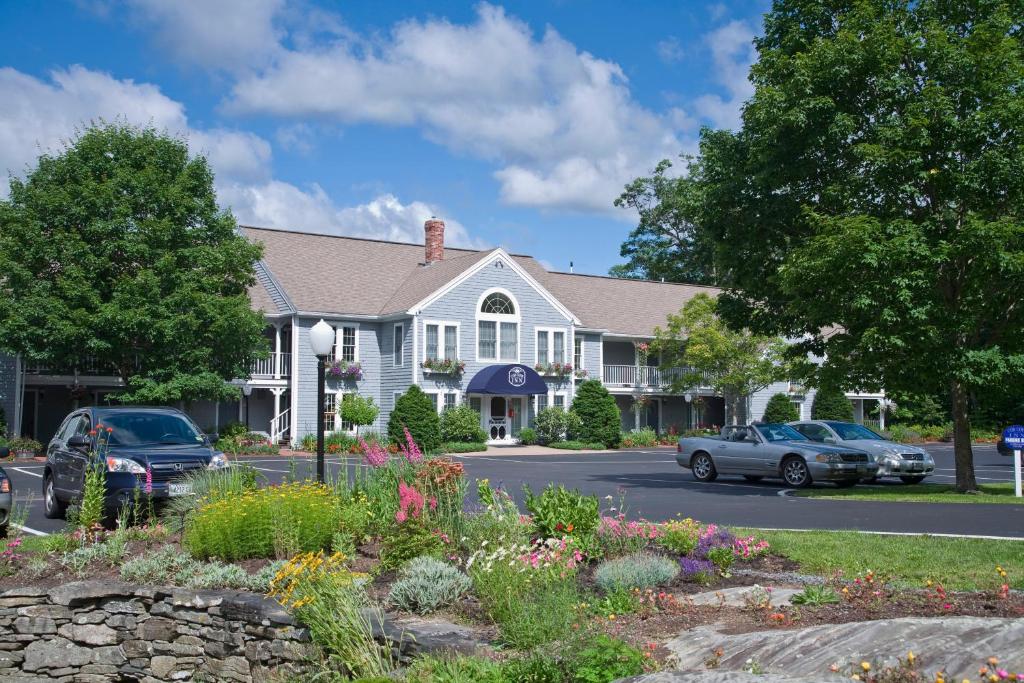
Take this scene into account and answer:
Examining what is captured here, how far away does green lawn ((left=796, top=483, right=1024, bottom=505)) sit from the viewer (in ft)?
55.3

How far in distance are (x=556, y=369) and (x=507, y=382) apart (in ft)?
11.5

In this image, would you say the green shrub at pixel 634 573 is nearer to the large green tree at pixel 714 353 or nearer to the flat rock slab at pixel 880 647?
the flat rock slab at pixel 880 647

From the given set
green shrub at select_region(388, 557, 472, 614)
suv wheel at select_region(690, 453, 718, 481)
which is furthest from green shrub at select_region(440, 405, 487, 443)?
green shrub at select_region(388, 557, 472, 614)

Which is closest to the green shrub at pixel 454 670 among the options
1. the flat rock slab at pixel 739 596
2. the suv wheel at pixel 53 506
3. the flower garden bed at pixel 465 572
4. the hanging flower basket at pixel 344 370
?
the flower garden bed at pixel 465 572

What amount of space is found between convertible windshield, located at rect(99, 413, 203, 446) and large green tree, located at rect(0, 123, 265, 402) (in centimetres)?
1543

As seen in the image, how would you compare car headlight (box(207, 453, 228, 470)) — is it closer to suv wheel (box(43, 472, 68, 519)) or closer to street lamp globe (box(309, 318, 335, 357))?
street lamp globe (box(309, 318, 335, 357))

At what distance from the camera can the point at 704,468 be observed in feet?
73.6

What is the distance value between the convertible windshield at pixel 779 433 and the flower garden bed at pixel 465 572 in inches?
474

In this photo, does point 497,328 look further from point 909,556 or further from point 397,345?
point 909,556

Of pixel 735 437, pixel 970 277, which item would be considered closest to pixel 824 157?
pixel 970 277

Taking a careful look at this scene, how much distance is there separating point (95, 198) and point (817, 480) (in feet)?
75.3

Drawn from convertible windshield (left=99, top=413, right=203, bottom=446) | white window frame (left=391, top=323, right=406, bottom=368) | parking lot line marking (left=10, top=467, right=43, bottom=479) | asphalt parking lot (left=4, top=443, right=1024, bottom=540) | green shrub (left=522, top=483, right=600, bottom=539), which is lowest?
asphalt parking lot (left=4, top=443, right=1024, bottom=540)

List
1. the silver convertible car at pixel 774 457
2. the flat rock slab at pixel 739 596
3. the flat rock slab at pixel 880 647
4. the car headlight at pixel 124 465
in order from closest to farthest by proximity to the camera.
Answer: the flat rock slab at pixel 880 647, the flat rock slab at pixel 739 596, the car headlight at pixel 124 465, the silver convertible car at pixel 774 457

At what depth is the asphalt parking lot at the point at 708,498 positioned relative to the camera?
43.2 feet
